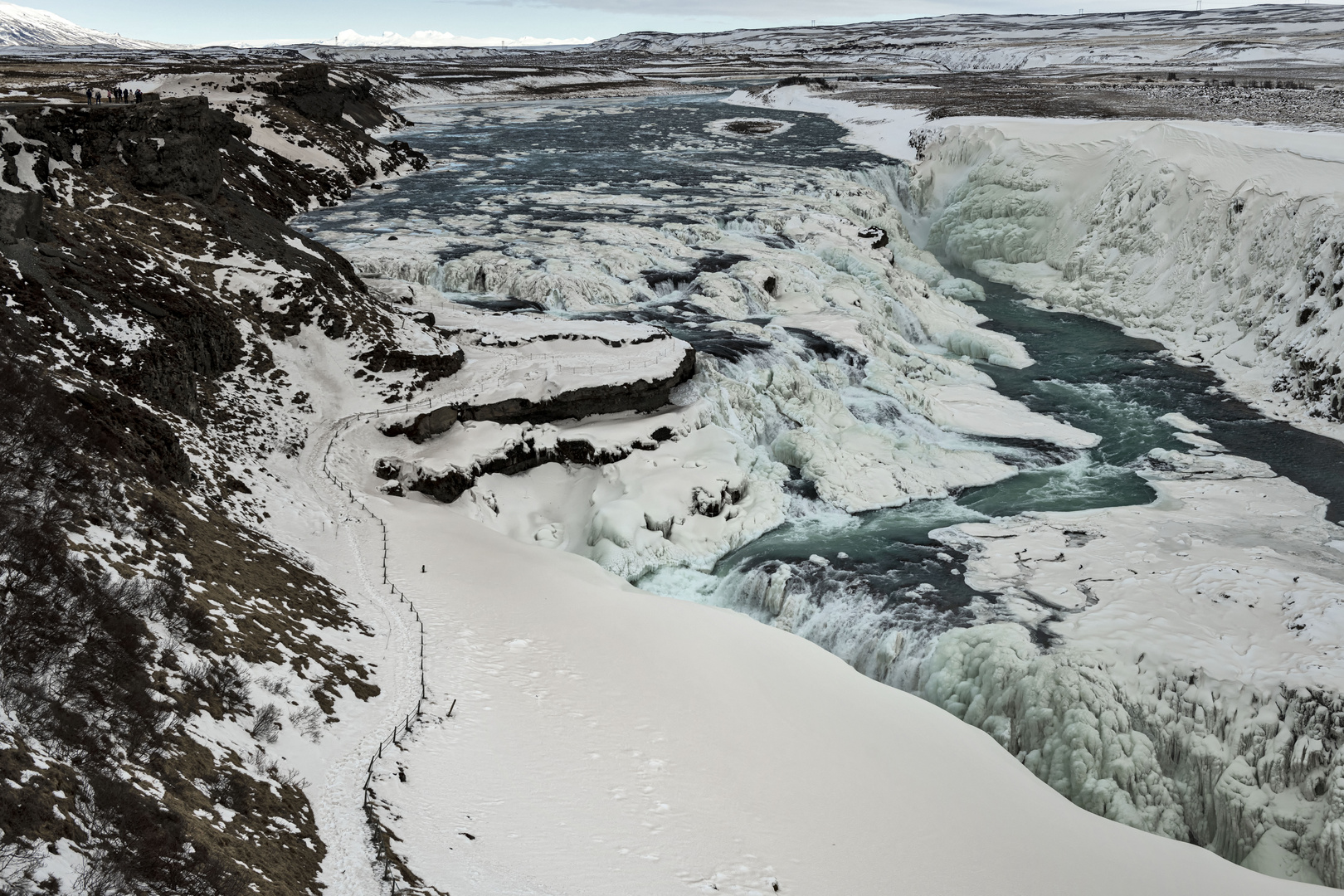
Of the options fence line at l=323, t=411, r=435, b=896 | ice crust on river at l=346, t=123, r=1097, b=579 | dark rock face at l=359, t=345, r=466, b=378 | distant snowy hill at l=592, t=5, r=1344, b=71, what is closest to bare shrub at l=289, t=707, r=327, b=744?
fence line at l=323, t=411, r=435, b=896

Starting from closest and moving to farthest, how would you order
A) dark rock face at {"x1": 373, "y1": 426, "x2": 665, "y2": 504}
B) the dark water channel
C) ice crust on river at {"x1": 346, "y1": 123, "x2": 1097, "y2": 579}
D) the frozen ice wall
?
the dark water channel, dark rock face at {"x1": 373, "y1": 426, "x2": 665, "y2": 504}, ice crust on river at {"x1": 346, "y1": 123, "x2": 1097, "y2": 579}, the frozen ice wall

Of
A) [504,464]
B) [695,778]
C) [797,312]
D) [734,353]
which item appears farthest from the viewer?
[797,312]

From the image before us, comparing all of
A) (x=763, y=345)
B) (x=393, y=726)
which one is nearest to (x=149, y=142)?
(x=763, y=345)

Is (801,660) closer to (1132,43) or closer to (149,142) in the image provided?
(149,142)

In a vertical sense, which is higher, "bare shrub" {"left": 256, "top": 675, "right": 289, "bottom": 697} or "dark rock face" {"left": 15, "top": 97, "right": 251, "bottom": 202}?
"dark rock face" {"left": 15, "top": 97, "right": 251, "bottom": 202}

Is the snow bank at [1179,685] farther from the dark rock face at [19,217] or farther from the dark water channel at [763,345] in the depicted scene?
the dark rock face at [19,217]

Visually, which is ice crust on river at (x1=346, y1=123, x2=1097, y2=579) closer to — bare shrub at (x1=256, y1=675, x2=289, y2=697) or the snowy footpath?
the snowy footpath
